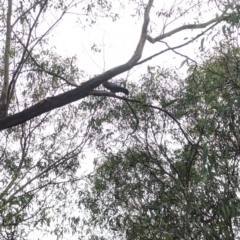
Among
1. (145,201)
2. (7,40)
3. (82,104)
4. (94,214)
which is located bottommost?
(145,201)

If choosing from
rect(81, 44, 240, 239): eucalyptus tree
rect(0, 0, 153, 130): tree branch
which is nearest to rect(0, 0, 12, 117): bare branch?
rect(0, 0, 153, 130): tree branch

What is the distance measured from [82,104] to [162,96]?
3.58 ft

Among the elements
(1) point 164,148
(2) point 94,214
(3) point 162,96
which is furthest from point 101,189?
(3) point 162,96

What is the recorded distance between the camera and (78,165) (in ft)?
23.6

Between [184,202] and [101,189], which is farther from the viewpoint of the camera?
[101,189]

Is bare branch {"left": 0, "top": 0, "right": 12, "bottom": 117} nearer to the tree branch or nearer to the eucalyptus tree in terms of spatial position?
the tree branch

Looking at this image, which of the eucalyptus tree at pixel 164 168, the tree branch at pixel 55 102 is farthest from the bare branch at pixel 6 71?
the eucalyptus tree at pixel 164 168

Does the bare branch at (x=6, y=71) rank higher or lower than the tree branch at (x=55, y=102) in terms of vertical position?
higher

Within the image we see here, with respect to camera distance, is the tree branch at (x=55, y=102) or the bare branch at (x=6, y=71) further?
the bare branch at (x=6, y=71)

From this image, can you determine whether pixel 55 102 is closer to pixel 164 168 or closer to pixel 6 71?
pixel 6 71

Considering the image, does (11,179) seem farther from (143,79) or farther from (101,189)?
(143,79)

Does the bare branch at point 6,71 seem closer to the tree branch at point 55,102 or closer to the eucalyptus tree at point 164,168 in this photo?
the tree branch at point 55,102

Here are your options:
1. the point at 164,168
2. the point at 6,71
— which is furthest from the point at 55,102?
the point at 164,168

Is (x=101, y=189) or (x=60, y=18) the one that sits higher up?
(x=60, y=18)
